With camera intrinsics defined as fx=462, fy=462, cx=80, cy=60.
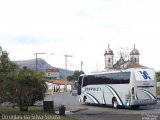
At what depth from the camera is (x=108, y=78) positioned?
3684cm

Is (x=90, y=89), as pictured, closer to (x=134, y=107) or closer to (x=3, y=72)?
(x=134, y=107)

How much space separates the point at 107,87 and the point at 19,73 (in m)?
12.1

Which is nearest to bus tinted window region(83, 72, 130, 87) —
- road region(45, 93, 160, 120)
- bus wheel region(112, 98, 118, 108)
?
bus wheel region(112, 98, 118, 108)

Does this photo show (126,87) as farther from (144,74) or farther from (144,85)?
(144,74)

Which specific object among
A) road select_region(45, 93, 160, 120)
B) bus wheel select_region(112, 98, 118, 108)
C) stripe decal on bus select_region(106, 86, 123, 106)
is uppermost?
stripe decal on bus select_region(106, 86, 123, 106)

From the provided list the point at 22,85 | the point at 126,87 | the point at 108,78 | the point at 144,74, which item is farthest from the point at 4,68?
the point at 108,78

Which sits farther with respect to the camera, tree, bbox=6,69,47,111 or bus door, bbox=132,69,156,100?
bus door, bbox=132,69,156,100

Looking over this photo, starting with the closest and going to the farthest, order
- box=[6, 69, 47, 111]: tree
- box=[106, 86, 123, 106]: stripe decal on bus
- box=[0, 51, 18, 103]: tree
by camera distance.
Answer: box=[0, 51, 18, 103]: tree → box=[6, 69, 47, 111]: tree → box=[106, 86, 123, 106]: stripe decal on bus

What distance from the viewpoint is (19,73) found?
26156 millimetres

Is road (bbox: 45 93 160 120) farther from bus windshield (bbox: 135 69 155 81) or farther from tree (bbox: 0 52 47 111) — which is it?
tree (bbox: 0 52 47 111)

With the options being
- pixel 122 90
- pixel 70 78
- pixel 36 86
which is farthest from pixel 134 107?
pixel 70 78

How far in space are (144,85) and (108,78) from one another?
3.98m

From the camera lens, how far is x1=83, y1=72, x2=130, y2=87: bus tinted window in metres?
34.3

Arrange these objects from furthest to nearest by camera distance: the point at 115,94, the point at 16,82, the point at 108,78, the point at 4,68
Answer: the point at 108,78 → the point at 115,94 → the point at 16,82 → the point at 4,68
